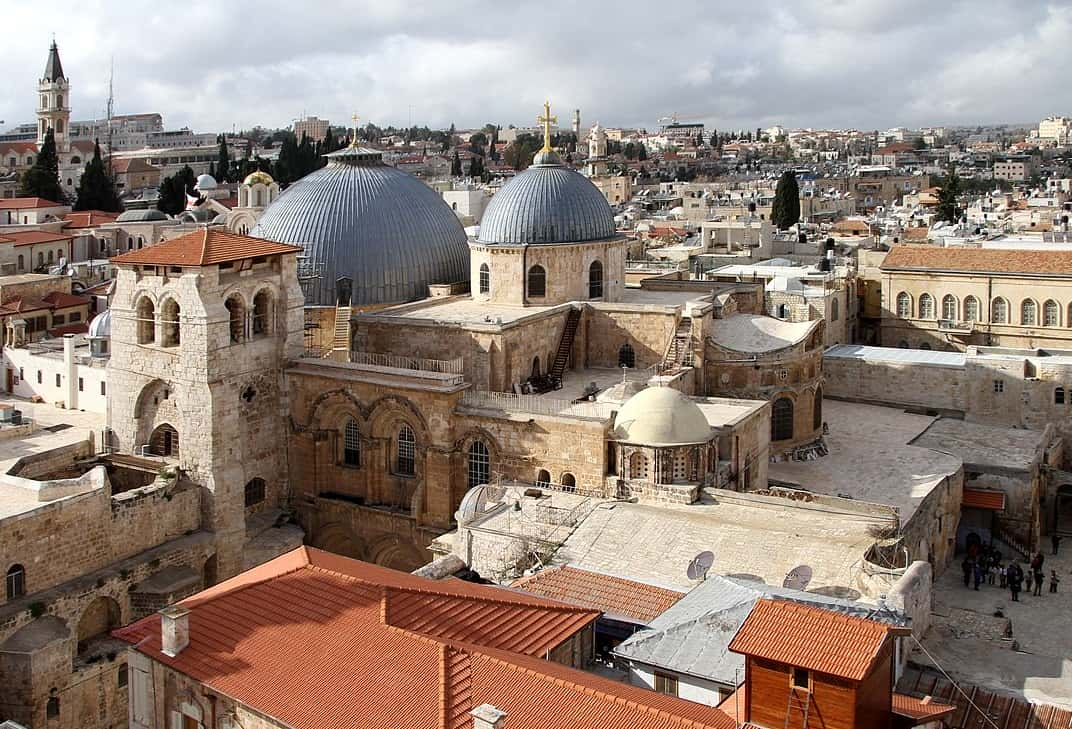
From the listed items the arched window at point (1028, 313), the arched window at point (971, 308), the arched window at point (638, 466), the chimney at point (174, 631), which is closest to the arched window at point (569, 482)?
the arched window at point (638, 466)

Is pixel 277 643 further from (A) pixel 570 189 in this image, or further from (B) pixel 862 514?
Answer: (A) pixel 570 189

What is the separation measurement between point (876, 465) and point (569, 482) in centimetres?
1087

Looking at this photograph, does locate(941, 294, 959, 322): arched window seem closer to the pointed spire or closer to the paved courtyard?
the paved courtyard

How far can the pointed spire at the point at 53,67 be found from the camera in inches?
4104

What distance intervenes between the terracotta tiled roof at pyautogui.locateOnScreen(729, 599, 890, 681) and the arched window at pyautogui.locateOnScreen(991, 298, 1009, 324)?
37.5 meters

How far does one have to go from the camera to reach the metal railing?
96.2 ft

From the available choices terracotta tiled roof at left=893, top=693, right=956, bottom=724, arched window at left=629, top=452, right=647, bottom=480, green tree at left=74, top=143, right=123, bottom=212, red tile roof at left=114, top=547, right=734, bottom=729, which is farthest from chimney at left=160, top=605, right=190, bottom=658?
green tree at left=74, top=143, right=123, bottom=212

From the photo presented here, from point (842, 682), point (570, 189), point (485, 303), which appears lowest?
point (842, 682)

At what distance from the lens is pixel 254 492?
3144 centimetres

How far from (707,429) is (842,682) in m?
14.0

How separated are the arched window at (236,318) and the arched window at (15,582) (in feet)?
26.5

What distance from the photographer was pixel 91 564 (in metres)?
25.7

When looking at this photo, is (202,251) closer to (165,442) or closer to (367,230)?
(165,442)

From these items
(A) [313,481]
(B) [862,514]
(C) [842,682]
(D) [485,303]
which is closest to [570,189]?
(D) [485,303]
